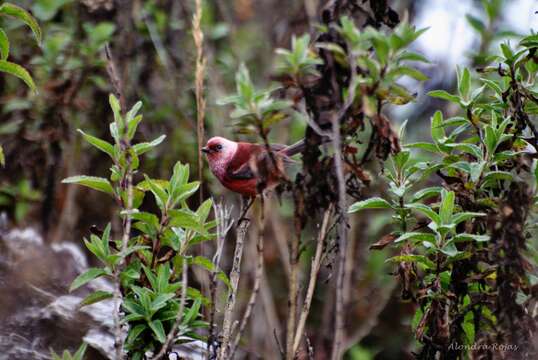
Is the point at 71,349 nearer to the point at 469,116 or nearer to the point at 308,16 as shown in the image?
the point at 469,116

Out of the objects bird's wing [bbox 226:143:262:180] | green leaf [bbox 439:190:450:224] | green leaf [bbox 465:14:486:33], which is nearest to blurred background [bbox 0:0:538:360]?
green leaf [bbox 465:14:486:33]

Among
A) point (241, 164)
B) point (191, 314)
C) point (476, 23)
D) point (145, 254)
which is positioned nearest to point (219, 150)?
point (241, 164)

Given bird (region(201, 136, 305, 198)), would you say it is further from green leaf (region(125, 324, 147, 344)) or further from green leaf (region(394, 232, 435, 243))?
green leaf (region(125, 324, 147, 344))

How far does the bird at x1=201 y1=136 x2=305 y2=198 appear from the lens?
2225mm

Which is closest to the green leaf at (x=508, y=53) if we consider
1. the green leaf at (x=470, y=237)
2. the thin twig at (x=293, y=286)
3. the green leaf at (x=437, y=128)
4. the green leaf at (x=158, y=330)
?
the green leaf at (x=437, y=128)

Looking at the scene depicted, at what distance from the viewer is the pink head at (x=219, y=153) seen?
3.34 m

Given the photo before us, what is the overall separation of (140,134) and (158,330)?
2.70m

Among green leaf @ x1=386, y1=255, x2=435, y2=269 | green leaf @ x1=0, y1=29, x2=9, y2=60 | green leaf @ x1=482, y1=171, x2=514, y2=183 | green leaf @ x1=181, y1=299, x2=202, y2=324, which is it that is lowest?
→ green leaf @ x1=181, y1=299, x2=202, y2=324

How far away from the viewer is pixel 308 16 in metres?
5.15

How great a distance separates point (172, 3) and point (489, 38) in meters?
2.60

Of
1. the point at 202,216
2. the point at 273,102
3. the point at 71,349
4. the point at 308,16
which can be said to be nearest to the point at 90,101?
the point at 308,16

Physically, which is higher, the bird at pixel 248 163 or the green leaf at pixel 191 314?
the bird at pixel 248 163

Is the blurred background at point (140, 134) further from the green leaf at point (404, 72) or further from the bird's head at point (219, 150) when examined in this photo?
the green leaf at point (404, 72)

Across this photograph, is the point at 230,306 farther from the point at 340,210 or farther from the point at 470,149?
the point at 470,149
